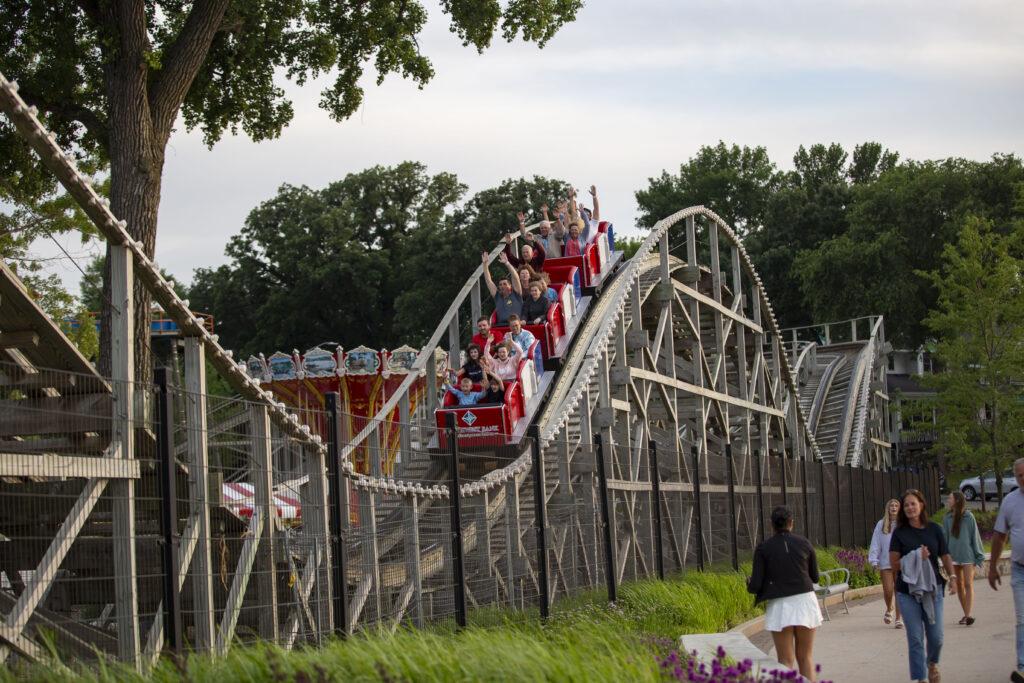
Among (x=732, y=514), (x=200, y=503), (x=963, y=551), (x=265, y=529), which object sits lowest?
(x=963, y=551)

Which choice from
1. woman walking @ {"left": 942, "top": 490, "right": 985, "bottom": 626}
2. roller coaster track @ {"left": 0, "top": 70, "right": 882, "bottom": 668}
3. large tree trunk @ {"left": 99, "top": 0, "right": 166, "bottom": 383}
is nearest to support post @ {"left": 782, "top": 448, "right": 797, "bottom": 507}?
roller coaster track @ {"left": 0, "top": 70, "right": 882, "bottom": 668}

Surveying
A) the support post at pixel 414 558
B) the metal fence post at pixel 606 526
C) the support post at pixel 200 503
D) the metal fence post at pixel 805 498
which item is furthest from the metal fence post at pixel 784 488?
the support post at pixel 200 503

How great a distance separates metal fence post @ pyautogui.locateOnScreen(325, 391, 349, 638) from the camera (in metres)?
9.37

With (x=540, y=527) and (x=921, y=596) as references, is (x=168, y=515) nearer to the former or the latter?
(x=540, y=527)

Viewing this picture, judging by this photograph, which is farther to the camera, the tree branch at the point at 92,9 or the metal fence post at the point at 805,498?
the metal fence post at the point at 805,498

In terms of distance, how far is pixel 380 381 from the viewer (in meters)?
42.9

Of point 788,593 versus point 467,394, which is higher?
point 467,394

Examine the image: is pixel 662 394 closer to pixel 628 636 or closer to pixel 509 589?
pixel 509 589

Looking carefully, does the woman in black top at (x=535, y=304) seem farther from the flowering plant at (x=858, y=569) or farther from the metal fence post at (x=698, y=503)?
the flowering plant at (x=858, y=569)

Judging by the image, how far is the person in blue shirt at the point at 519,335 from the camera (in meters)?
21.3

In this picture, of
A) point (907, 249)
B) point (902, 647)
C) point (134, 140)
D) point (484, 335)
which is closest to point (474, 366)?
point (484, 335)

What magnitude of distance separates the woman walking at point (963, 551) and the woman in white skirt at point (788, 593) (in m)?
5.16

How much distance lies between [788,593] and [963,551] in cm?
574

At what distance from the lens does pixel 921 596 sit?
438 inches
